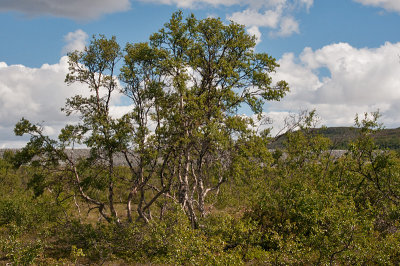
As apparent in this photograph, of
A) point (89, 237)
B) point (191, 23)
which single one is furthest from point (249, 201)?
point (191, 23)

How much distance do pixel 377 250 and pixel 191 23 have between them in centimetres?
1869

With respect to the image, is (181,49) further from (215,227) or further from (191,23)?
(215,227)

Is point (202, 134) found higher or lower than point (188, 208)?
higher

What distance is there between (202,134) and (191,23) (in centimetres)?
864

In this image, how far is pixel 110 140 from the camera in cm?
2445

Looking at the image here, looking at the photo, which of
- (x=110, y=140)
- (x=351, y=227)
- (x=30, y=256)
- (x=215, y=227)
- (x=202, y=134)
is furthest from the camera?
(x=110, y=140)

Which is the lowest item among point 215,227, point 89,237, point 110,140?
point 89,237

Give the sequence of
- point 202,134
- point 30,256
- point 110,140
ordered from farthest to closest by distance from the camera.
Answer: point 110,140 → point 202,134 → point 30,256

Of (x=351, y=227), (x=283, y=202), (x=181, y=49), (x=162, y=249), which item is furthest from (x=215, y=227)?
(x=181, y=49)

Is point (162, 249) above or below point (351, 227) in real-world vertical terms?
below

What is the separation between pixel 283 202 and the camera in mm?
23375

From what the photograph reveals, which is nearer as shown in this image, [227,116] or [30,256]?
[30,256]

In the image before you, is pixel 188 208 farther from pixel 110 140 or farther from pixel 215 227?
pixel 110 140

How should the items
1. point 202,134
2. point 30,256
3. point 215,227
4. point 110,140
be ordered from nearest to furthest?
point 30,256
point 215,227
point 202,134
point 110,140
